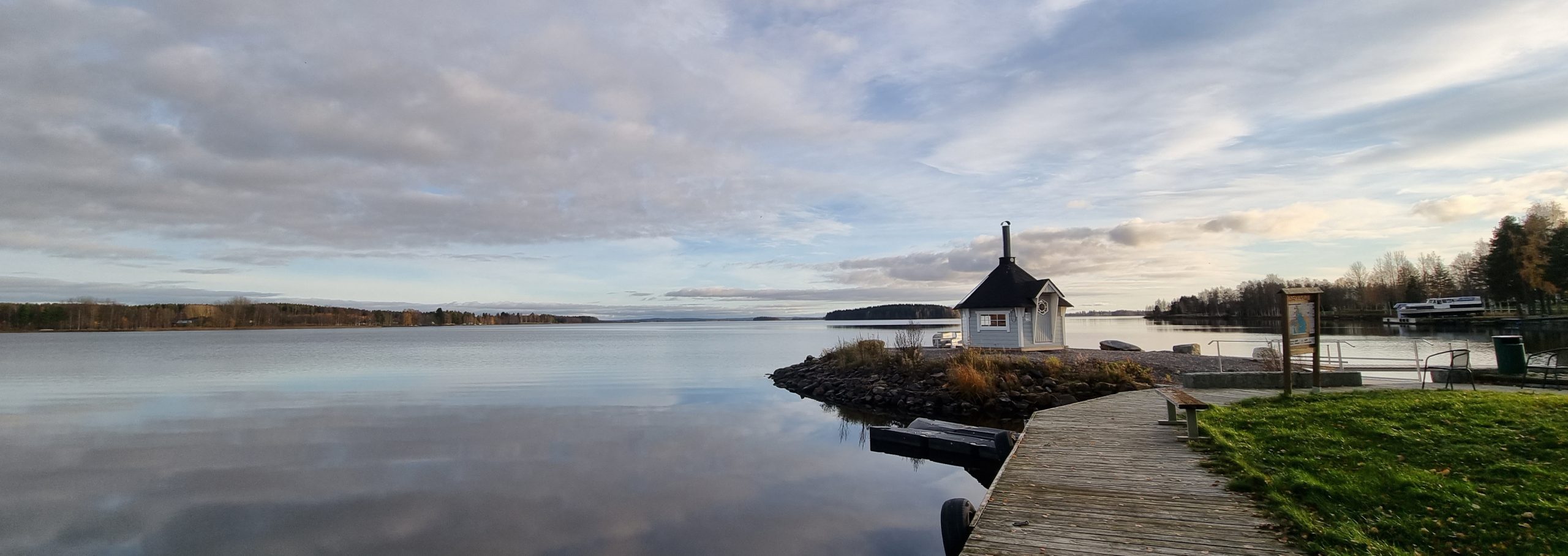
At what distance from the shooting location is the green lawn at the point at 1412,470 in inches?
190

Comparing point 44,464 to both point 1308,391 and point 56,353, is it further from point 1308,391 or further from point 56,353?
point 56,353

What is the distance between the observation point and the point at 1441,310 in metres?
65.9

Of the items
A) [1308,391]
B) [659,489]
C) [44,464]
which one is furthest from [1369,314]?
[44,464]

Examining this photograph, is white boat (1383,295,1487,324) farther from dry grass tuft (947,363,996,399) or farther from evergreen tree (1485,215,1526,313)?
dry grass tuft (947,363,996,399)

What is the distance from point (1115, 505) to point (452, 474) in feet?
Result: 35.2

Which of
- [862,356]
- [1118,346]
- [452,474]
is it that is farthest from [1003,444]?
[1118,346]

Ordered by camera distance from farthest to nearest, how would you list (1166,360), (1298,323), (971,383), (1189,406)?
(1166,360)
(971,383)
(1298,323)
(1189,406)

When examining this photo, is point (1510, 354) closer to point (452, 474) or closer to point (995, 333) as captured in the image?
point (995, 333)

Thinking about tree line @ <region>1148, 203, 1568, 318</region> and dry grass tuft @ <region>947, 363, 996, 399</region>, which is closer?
→ dry grass tuft @ <region>947, 363, 996, 399</region>

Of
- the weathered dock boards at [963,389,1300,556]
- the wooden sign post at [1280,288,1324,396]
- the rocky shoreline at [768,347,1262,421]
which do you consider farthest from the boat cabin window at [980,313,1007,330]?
the weathered dock boards at [963,389,1300,556]

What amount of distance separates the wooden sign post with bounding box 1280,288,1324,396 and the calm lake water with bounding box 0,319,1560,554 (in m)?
5.38

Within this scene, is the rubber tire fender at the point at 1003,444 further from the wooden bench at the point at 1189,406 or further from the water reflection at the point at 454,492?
the wooden bench at the point at 1189,406

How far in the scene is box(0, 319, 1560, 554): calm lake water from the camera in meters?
8.92

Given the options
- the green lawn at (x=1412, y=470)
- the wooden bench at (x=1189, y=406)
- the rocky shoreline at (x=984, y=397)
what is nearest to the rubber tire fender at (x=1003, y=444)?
the wooden bench at (x=1189, y=406)
